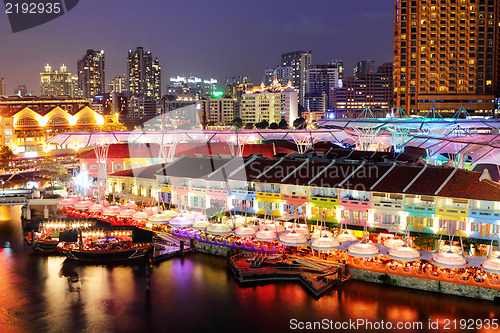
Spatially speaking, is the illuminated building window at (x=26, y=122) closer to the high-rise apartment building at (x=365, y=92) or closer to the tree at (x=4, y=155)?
the tree at (x=4, y=155)

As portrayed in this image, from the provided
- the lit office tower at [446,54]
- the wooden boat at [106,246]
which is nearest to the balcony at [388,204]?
the wooden boat at [106,246]

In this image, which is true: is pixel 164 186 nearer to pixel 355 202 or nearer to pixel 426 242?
pixel 355 202

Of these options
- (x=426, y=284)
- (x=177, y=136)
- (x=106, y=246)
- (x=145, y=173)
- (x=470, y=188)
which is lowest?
(x=426, y=284)

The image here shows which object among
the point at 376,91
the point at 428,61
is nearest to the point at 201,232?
the point at 428,61

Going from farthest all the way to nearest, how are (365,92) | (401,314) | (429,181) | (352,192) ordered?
1. (365,92)
2. (352,192)
3. (429,181)
4. (401,314)

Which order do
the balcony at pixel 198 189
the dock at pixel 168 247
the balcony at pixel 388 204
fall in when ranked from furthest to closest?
the balcony at pixel 198 189 → the dock at pixel 168 247 → the balcony at pixel 388 204

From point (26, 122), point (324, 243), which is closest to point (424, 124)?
point (324, 243)
